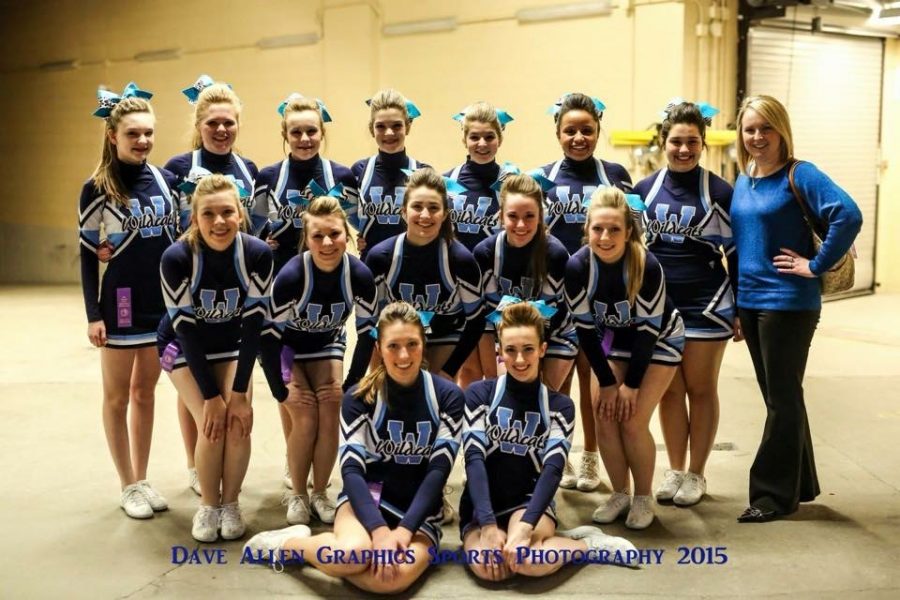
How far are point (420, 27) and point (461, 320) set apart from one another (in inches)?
270

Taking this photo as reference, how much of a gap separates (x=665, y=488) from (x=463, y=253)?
1367mm

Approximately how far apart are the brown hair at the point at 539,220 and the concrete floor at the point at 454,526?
1.00 m

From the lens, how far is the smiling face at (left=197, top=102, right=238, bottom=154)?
12.3ft

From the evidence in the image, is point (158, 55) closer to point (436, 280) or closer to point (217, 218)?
point (217, 218)

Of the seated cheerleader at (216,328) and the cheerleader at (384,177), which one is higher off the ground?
the cheerleader at (384,177)

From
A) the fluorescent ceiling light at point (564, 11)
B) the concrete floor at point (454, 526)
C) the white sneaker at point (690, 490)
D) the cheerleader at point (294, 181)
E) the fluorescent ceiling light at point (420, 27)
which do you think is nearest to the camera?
the concrete floor at point (454, 526)

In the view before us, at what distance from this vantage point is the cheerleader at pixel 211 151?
3.74 metres

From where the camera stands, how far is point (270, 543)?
3.08 m

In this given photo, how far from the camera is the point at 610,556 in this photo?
305cm

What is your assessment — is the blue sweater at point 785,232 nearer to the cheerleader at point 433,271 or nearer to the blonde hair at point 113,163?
the cheerleader at point 433,271

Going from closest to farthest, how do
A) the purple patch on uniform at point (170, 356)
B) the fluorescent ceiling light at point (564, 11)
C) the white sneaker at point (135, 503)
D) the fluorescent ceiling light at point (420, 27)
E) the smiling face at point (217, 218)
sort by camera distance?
the smiling face at point (217, 218)
the purple patch on uniform at point (170, 356)
the white sneaker at point (135, 503)
the fluorescent ceiling light at point (564, 11)
the fluorescent ceiling light at point (420, 27)

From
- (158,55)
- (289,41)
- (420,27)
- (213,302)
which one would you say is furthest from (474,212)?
(158,55)

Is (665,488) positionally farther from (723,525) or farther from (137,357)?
(137,357)

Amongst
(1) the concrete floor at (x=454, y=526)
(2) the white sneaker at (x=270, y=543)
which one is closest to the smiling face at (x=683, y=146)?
(1) the concrete floor at (x=454, y=526)
